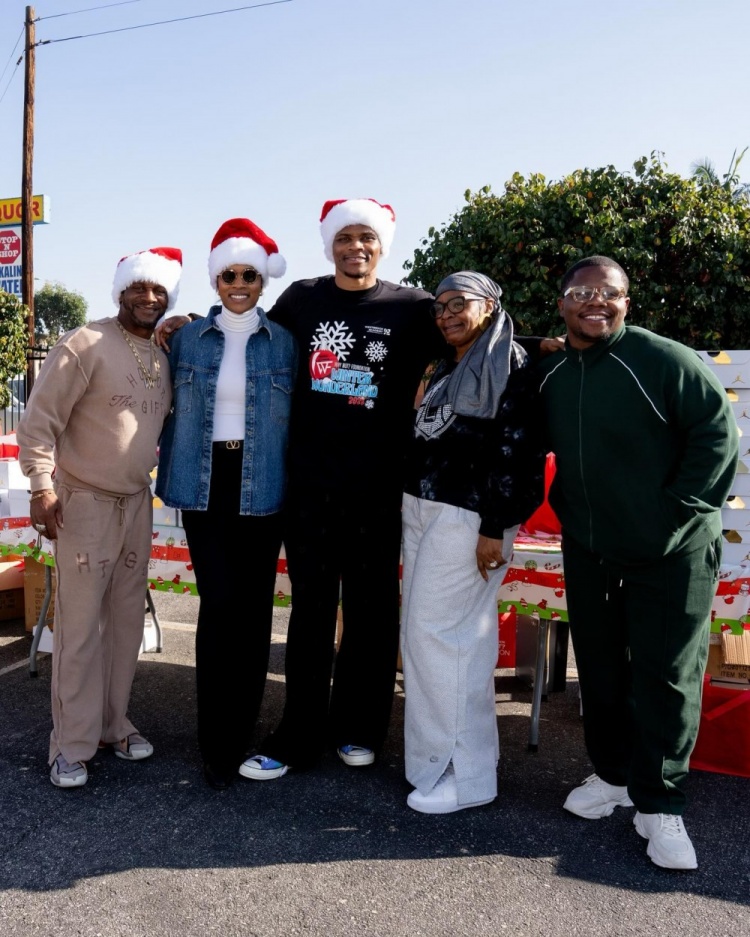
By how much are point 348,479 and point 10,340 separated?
43.2 ft

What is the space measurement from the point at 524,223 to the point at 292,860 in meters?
9.03

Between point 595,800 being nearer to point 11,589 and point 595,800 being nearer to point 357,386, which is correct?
point 357,386

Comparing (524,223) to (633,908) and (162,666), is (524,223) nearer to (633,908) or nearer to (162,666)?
(162,666)

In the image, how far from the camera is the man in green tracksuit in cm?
266

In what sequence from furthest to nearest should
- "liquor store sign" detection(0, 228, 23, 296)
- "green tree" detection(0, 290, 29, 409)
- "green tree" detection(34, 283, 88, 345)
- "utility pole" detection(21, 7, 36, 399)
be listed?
"green tree" detection(34, 283, 88, 345), "liquor store sign" detection(0, 228, 23, 296), "utility pole" detection(21, 7, 36, 399), "green tree" detection(0, 290, 29, 409)

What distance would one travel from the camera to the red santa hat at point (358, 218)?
336 centimetres

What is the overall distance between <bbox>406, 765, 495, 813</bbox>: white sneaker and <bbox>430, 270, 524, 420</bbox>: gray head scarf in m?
1.33

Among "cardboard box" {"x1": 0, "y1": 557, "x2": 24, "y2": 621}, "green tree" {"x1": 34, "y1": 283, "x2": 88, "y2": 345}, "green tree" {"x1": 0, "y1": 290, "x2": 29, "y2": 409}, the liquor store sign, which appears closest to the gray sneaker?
"cardboard box" {"x1": 0, "y1": 557, "x2": 24, "y2": 621}

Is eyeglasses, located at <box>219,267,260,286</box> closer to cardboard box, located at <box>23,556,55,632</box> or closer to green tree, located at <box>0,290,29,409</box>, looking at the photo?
cardboard box, located at <box>23,556,55,632</box>

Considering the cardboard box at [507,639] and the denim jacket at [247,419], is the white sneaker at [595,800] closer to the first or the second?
the cardboard box at [507,639]

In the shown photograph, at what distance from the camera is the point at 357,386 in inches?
128

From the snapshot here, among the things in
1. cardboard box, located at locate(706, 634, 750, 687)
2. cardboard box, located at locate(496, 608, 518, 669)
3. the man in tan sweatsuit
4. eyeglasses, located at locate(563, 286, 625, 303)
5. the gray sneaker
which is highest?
eyeglasses, located at locate(563, 286, 625, 303)

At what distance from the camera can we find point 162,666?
189 inches

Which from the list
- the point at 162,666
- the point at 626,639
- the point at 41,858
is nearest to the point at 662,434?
the point at 626,639
